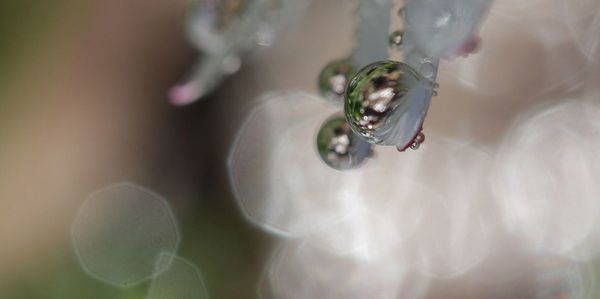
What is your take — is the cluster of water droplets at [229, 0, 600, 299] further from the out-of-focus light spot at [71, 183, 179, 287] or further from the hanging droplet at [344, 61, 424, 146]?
the hanging droplet at [344, 61, 424, 146]

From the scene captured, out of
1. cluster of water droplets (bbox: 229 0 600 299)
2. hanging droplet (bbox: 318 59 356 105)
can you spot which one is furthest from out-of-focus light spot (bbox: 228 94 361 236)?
hanging droplet (bbox: 318 59 356 105)

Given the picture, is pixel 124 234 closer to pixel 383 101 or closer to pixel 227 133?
pixel 227 133

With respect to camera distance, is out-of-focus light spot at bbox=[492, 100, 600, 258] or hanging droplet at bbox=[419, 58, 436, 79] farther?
out-of-focus light spot at bbox=[492, 100, 600, 258]

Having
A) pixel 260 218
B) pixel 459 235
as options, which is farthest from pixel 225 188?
pixel 459 235

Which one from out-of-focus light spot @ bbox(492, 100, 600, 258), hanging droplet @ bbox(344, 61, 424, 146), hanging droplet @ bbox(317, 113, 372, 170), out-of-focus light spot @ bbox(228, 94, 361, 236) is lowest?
out-of-focus light spot @ bbox(228, 94, 361, 236)

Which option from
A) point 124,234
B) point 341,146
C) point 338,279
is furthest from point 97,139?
point 341,146

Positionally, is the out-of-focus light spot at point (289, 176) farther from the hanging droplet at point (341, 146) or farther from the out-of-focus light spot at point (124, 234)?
the hanging droplet at point (341, 146)

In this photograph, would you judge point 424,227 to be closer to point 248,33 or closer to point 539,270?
point 539,270
